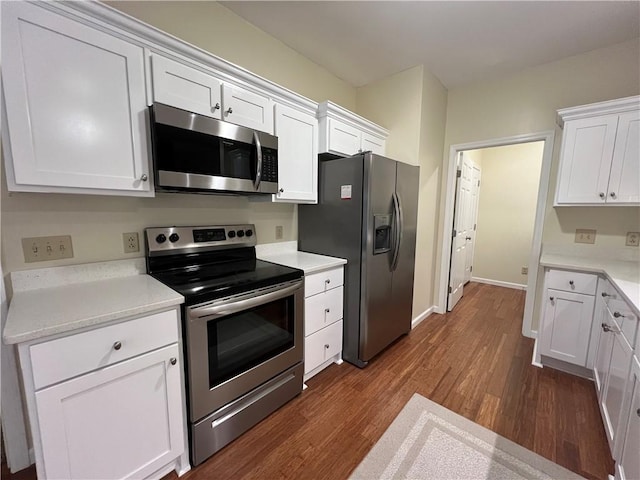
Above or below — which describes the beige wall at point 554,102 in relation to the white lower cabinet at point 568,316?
above

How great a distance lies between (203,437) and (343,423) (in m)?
0.81

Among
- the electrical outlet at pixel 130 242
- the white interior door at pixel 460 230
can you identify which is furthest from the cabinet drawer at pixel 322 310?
the white interior door at pixel 460 230

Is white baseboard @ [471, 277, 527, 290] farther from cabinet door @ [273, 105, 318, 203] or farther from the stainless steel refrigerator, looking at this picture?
cabinet door @ [273, 105, 318, 203]

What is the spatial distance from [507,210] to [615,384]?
3.51 m

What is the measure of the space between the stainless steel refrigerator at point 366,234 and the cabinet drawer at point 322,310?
4.3 inches

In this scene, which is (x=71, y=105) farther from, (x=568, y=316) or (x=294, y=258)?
(x=568, y=316)

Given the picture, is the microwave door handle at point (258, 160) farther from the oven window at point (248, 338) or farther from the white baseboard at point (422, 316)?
the white baseboard at point (422, 316)

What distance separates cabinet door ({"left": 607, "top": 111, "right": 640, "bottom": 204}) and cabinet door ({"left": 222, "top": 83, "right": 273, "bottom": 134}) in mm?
2601

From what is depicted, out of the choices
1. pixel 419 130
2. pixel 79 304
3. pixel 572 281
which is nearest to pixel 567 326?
pixel 572 281

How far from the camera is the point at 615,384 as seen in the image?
143cm

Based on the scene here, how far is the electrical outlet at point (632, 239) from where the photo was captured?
2.19 meters

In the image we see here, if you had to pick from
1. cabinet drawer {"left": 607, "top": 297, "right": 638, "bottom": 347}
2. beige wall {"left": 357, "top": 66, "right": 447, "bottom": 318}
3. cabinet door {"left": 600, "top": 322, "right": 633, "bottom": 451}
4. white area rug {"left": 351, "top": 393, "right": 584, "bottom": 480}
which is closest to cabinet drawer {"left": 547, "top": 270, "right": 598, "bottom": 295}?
cabinet drawer {"left": 607, "top": 297, "right": 638, "bottom": 347}

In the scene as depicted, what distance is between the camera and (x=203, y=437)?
136 centimetres

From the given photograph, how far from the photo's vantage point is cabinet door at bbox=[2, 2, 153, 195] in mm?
1023
